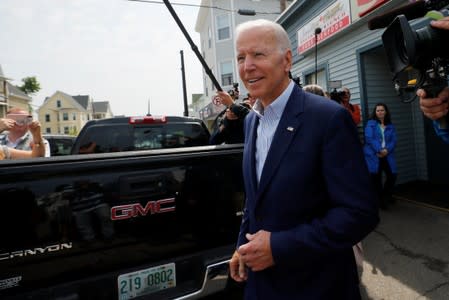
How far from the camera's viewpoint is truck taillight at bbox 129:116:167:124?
3666mm

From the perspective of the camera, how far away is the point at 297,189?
125 cm

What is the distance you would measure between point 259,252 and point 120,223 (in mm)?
1123

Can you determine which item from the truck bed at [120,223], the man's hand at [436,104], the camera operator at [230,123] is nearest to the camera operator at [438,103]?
the man's hand at [436,104]

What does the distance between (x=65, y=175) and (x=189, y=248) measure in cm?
100

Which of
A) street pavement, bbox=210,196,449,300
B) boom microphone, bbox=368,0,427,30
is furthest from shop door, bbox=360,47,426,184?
boom microphone, bbox=368,0,427,30

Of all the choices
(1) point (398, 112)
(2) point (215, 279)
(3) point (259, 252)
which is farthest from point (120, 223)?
(1) point (398, 112)

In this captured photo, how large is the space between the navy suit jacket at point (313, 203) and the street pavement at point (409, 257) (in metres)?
2.26

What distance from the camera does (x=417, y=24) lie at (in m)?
5.11

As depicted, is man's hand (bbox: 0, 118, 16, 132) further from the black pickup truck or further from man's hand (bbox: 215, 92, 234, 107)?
man's hand (bbox: 215, 92, 234, 107)

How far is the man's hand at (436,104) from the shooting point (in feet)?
3.89

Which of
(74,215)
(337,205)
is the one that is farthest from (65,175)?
(337,205)

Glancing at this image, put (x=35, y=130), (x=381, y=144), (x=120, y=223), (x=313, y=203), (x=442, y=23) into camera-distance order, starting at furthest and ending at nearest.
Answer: (x=381, y=144)
(x=35, y=130)
(x=120, y=223)
(x=313, y=203)
(x=442, y=23)

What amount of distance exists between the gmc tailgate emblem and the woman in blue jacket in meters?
4.81

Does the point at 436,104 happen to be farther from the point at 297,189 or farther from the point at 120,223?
the point at 120,223
